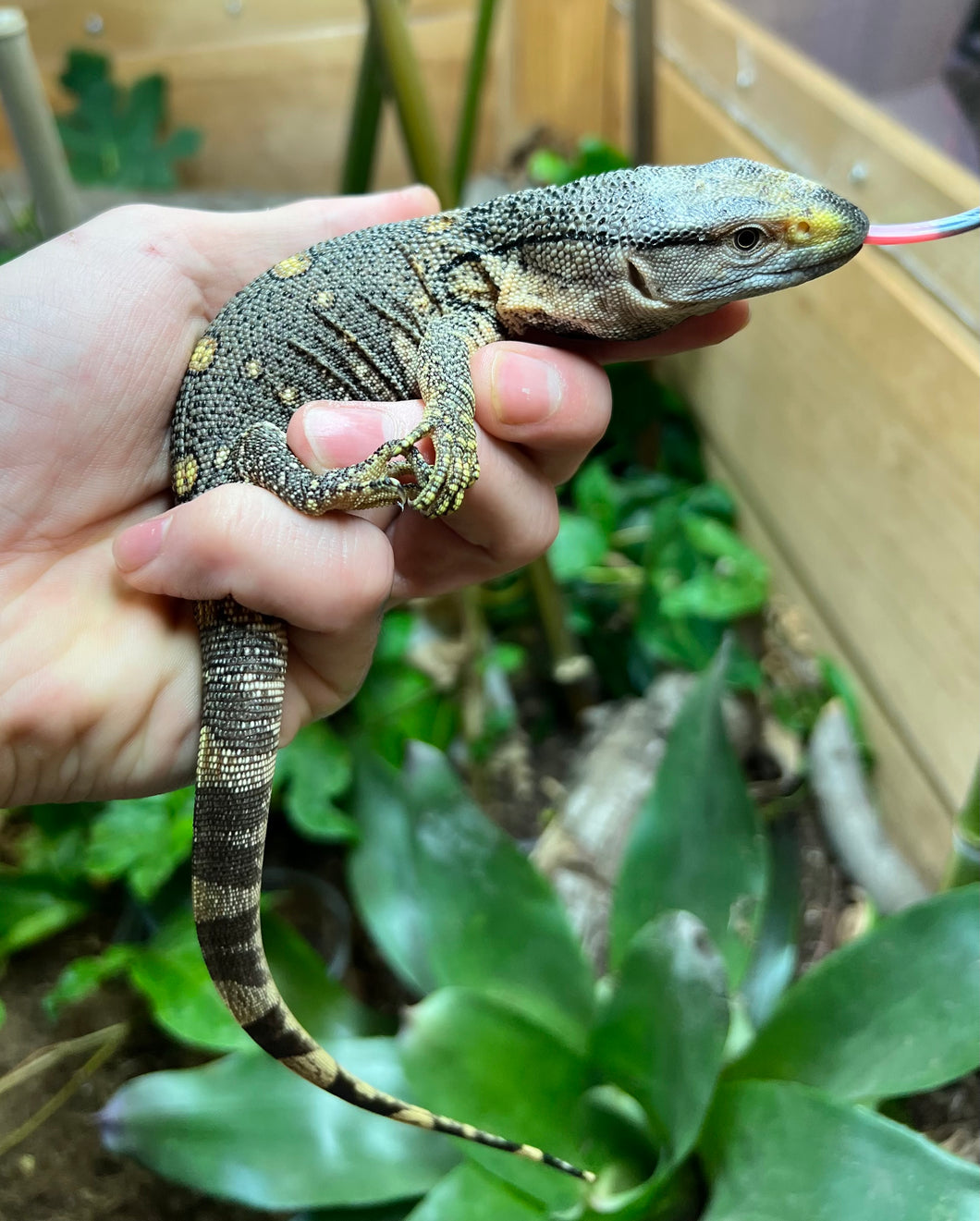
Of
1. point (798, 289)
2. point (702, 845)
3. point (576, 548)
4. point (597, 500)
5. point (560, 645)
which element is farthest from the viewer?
point (597, 500)

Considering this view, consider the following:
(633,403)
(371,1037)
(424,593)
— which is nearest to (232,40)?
(633,403)

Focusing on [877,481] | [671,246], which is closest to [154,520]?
[671,246]

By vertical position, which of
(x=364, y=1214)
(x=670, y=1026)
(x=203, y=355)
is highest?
(x=203, y=355)

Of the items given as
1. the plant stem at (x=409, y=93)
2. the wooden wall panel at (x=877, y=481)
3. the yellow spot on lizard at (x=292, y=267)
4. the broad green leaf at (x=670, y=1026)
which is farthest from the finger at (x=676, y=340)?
the broad green leaf at (x=670, y=1026)

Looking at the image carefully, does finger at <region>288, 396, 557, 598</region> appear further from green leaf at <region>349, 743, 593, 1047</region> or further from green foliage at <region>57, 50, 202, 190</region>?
green foliage at <region>57, 50, 202, 190</region>

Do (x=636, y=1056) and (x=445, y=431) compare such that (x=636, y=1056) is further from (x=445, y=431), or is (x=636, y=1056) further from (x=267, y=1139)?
(x=445, y=431)

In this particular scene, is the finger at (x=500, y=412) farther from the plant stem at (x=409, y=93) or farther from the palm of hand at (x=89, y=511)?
the plant stem at (x=409, y=93)
